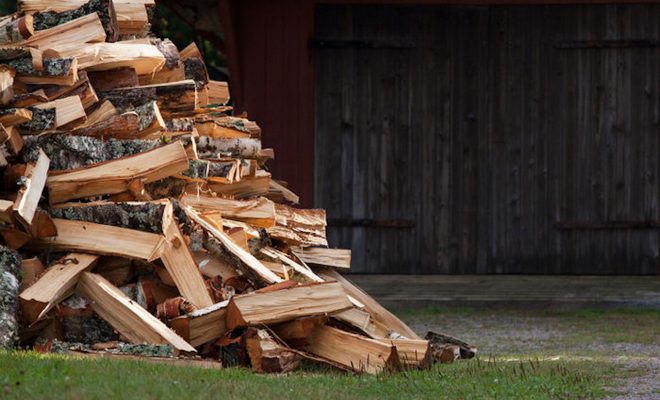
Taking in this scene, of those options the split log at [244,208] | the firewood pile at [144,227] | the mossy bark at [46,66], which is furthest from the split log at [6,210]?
the split log at [244,208]

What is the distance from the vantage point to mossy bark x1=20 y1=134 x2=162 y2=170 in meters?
9.23

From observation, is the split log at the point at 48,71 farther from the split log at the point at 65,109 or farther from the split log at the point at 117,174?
the split log at the point at 117,174

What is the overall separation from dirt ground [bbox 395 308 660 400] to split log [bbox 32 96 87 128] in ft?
11.2

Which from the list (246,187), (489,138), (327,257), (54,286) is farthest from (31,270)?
(489,138)

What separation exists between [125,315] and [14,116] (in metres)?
1.48

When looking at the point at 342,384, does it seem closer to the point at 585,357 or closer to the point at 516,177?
the point at 585,357

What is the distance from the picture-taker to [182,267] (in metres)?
8.95

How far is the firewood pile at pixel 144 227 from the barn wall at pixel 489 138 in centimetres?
554

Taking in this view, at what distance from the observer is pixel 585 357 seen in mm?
10242

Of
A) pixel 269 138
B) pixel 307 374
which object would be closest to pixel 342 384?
pixel 307 374

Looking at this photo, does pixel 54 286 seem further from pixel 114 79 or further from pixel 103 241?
pixel 114 79

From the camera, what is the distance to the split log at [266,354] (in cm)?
818

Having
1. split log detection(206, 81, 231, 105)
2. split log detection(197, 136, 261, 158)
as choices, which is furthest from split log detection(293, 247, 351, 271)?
split log detection(206, 81, 231, 105)

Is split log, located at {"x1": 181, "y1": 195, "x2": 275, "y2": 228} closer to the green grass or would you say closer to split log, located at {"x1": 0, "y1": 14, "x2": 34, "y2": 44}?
split log, located at {"x1": 0, "y1": 14, "x2": 34, "y2": 44}
